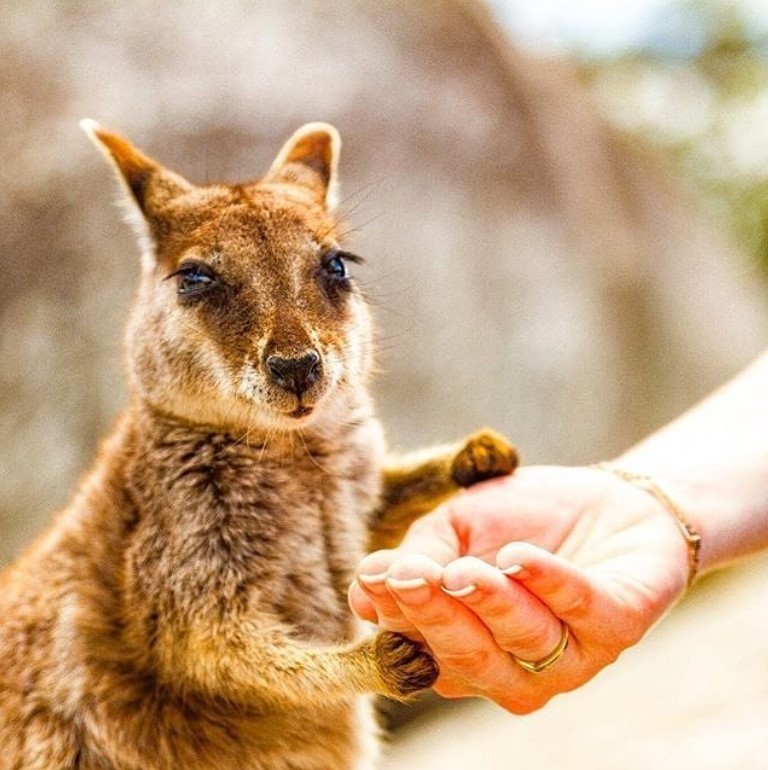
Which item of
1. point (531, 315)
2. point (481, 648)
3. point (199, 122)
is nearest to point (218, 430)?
point (481, 648)

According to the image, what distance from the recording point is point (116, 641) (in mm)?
1868

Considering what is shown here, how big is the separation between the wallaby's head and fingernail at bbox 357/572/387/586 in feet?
0.99

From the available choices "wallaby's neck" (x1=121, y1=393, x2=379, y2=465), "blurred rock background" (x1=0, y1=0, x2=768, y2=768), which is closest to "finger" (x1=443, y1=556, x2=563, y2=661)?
"wallaby's neck" (x1=121, y1=393, x2=379, y2=465)

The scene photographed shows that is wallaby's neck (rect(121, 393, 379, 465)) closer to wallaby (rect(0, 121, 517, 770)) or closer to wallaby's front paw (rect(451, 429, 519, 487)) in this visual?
wallaby (rect(0, 121, 517, 770))

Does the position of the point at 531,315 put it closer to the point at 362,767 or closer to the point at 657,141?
the point at 657,141

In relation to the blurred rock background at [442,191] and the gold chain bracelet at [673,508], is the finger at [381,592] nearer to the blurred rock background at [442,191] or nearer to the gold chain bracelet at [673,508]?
the gold chain bracelet at [673,508]

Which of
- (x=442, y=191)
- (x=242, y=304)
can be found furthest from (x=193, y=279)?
(x=442, y=191)

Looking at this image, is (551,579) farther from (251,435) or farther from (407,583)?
(251,435)

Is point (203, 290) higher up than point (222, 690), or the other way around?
point (203, 290)

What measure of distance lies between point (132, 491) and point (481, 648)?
69 cm

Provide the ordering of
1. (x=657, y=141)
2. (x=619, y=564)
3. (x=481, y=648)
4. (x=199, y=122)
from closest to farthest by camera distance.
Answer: (x=481, y=648), (x=619, y=564), (x=199, y=122), (x=657, y=141)

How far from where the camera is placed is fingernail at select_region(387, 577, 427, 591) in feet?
4.81

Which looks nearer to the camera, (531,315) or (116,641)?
(116,641)

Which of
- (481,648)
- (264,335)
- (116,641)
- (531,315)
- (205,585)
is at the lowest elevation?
(531,315)
